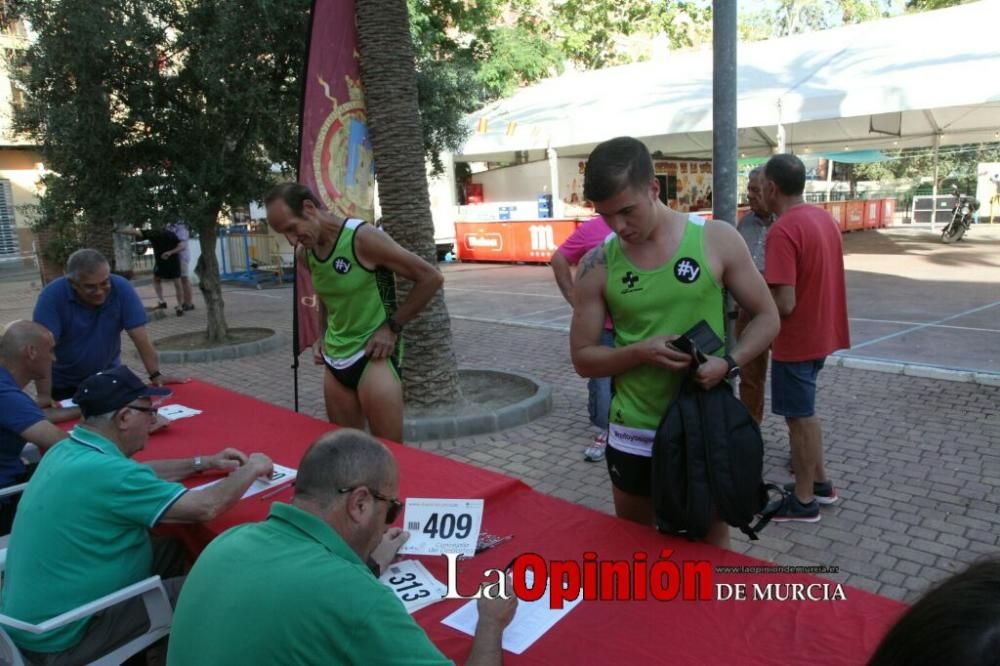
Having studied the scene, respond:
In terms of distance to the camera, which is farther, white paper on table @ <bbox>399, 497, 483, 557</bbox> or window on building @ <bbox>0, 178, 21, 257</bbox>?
window on building @ <bbox>0, 178, 21, 257</bbox>

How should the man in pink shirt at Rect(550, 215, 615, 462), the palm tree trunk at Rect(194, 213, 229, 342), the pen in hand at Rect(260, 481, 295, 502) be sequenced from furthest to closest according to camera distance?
the palm tree trunk at Rect(194, 213, 229, 342), the man in pink shirt at Rect(550, 215, 615, 462), the pen in hand at Rect(260, 481, 295, 502)

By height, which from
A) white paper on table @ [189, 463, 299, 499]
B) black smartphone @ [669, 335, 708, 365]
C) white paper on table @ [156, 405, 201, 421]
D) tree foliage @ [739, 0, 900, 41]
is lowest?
white paper on table @ [189, 463, 299, 499]

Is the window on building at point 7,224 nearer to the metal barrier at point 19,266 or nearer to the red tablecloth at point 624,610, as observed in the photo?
the metal barrier at point 19,266

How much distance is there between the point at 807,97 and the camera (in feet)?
45.0

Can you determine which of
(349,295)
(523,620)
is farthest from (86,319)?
(523,620)

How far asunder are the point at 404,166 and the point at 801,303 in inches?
138

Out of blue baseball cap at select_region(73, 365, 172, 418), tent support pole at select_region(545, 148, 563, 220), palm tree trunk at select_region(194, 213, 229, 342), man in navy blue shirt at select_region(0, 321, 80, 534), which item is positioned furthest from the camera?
tent support pole at select_region(545, 148, 563, 220)

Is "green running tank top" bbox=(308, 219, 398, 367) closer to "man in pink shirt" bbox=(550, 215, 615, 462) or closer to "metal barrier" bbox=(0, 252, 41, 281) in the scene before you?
"man in pink shirt" bbox=(550, 215, 615, 462)

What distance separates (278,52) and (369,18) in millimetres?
3466

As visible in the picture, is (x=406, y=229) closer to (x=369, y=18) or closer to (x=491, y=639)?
(x=369, y=18)

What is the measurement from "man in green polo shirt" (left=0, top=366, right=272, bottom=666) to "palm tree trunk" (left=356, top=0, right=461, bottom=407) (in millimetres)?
3625

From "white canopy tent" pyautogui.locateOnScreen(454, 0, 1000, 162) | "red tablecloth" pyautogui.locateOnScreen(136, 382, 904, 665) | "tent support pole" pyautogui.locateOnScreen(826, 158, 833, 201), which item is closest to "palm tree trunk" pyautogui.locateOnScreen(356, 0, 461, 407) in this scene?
"red tablecloth" pyautogui.locateOnScreen(136, 382, 904, 665)

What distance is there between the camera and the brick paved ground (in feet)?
11.8

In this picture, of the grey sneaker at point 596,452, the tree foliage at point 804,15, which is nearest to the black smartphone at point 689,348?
the grey sneaker at point 596,452
